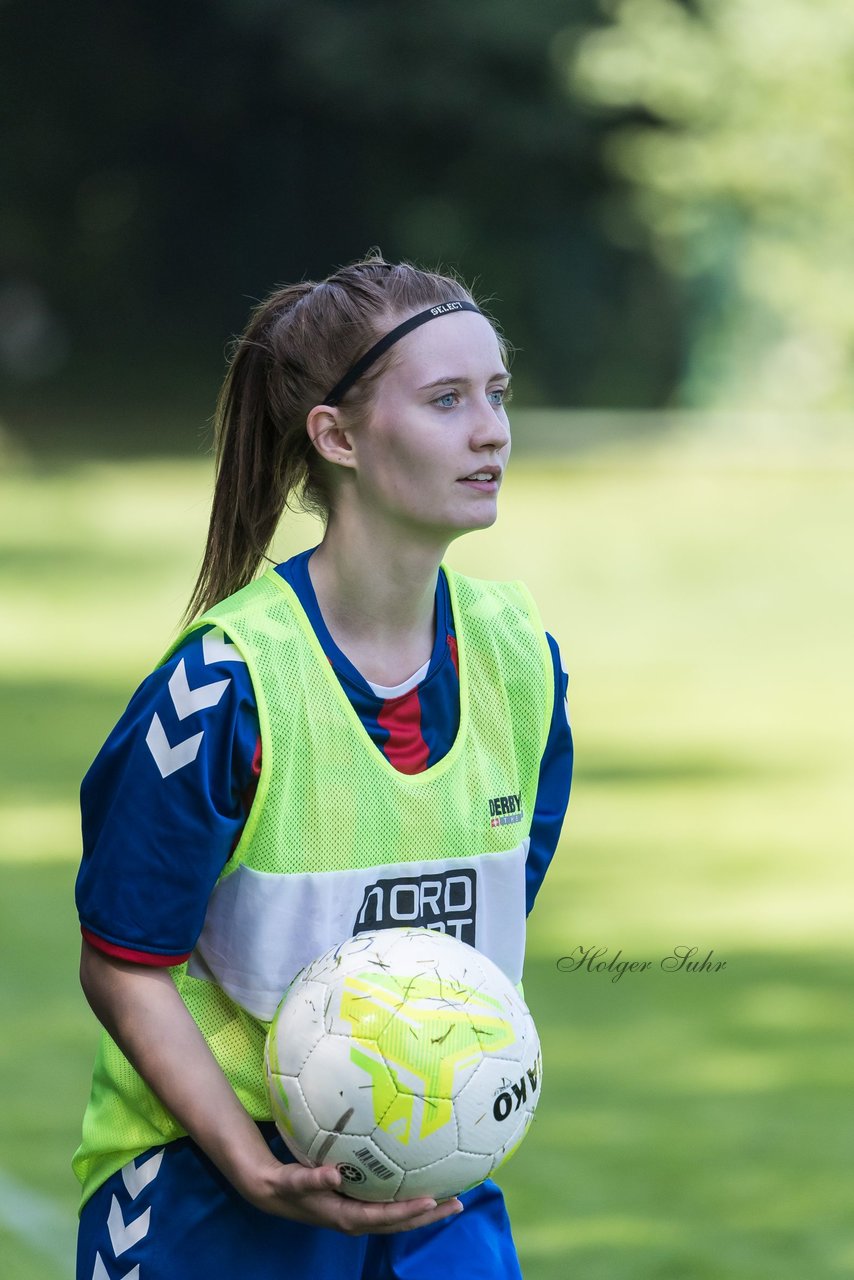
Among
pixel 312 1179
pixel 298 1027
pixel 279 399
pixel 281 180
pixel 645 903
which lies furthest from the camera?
pixel 281 180

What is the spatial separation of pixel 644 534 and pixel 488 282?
21221 mm

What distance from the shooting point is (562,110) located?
131 feet

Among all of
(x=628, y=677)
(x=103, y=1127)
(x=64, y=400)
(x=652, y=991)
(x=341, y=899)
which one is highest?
(x=341, y=899)

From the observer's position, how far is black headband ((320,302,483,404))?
2934 mm

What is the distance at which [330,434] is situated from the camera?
3000 mm

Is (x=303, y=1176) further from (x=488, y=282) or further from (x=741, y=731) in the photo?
(x=488, y=282)

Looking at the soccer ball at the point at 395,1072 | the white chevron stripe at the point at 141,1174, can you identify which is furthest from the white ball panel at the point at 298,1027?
the white chevron stripe at the point at 141,1174

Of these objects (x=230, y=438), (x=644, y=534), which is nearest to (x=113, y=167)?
(x=644, y=534)

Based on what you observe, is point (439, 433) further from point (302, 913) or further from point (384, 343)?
point (302, 913)

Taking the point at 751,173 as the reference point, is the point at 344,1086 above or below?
above

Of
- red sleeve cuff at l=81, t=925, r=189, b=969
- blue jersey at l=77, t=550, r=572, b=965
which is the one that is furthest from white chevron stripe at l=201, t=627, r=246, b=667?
red sleeve cuff at l=81, t=925, r=189, b=969

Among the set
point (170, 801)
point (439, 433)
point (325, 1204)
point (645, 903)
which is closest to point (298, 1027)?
point (325, 1204)

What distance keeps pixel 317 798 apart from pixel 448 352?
63cm

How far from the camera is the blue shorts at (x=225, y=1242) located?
2.75 meters
